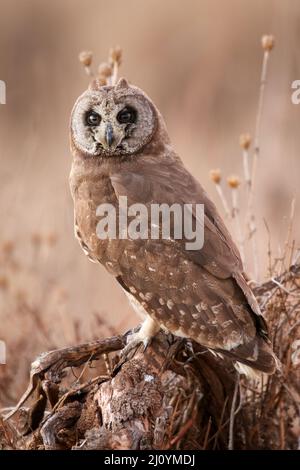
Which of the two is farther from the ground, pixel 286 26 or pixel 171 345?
pixel 286 26

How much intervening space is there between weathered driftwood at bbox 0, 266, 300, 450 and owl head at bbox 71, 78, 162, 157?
33.0 inches

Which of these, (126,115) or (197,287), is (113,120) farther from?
(197,287)

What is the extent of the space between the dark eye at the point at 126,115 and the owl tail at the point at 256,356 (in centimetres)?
111

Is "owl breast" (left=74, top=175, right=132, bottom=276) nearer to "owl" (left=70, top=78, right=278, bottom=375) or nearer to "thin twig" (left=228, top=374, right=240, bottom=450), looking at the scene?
"owl" (left=70, top=78, right=278, bottom=375)

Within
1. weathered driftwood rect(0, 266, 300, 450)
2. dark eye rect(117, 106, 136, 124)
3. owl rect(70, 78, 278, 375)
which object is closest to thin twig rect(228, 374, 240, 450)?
weathered driftwood rect(0, 266, 300, 450)

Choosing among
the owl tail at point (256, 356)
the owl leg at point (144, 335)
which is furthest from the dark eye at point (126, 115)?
the owl tail at point (256, 356)

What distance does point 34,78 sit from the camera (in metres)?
8.30

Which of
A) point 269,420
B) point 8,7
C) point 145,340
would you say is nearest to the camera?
point 145,340

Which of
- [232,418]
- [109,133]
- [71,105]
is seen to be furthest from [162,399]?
[71,105]

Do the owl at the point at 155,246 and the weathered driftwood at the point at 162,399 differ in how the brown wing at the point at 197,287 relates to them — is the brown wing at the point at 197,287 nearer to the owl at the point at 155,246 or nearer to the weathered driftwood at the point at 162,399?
the owl at the point at 155,246

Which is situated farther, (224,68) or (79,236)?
(224,68)
